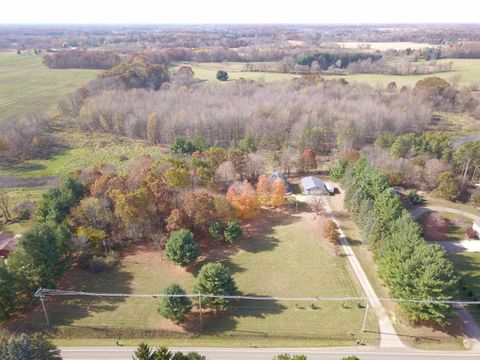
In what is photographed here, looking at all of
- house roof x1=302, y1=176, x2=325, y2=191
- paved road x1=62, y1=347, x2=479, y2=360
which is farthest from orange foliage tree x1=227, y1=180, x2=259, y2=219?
paved road x1=62, y1=347, x2=479, y2=360

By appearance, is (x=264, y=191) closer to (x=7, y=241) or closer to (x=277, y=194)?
(x=277, y=194)

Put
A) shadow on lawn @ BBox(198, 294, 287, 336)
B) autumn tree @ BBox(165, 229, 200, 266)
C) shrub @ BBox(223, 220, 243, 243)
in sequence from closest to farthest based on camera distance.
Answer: shadow on lawn @ BBox(198, 294, 287, 336) → autumn tree @ BBox(165, 229, 200, 266) → shrub @ BBox(223, 220, 243, 243)

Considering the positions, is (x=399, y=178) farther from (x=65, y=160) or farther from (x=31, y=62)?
(x=31, y=62)

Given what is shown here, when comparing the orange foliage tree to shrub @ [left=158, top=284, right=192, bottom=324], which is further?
the orange foliage tree

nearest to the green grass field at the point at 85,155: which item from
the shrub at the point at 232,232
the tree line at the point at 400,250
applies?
the shrub at the point at 232,232

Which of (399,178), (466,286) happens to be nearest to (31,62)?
(399,178)

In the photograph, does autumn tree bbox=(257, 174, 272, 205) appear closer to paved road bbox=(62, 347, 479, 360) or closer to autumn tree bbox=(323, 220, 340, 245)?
autumn tree bbox=(323, 220, 340, 245)

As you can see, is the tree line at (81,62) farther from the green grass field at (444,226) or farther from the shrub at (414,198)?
the green grass field at (444,226)
